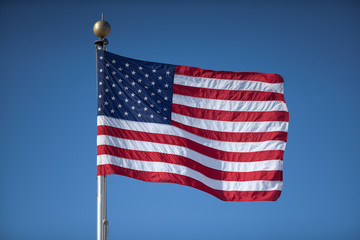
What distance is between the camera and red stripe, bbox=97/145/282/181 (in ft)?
55.0

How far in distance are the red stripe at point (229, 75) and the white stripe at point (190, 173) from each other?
11.8 ft

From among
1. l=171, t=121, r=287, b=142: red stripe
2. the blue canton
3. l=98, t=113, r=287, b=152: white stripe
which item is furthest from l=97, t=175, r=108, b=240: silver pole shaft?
l=171, t=121, r=287, b=142: red stripe

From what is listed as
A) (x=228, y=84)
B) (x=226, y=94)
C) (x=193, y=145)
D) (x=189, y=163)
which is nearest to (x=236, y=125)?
(x=226, y=94)

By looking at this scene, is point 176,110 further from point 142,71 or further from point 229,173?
point 229,173

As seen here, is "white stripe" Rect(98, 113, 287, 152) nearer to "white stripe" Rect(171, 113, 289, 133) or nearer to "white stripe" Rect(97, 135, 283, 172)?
"white stripe" Rect(171, 113, 289, 133)

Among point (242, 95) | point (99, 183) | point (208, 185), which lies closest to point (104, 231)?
point (99, 183)

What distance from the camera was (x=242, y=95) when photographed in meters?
18.9

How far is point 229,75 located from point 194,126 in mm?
2436

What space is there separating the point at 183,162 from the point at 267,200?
A: 11.4 feet

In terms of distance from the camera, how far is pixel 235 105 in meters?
18.8

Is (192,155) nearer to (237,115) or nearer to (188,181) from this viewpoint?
(188,181)

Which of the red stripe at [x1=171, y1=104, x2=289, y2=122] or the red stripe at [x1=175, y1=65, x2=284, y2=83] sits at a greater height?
the red stripe at [x1=175, y1=65, x2=284, y2=83]

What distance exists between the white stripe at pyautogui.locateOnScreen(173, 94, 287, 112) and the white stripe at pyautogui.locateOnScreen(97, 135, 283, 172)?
1.86 meters

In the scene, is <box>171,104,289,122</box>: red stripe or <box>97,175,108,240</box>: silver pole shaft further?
<box>171,104,289,122</box>: red stripe
